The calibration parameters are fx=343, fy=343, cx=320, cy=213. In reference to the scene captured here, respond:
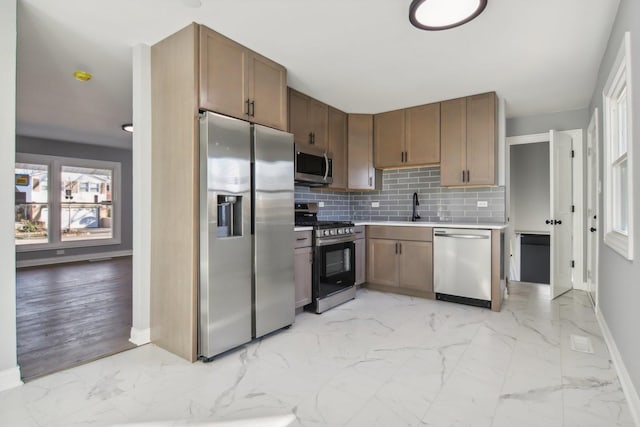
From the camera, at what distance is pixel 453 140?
402 cm

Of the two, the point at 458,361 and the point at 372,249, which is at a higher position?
the point at 372,249

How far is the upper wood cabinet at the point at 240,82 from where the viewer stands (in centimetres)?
242

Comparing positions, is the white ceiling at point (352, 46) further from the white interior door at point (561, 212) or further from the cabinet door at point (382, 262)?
the cabinet door at point (382, 262)

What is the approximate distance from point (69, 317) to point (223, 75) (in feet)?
9.00

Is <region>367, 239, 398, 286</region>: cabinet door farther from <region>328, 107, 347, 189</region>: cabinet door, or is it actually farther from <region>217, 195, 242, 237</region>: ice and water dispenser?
<region>217, 195, 242, 237</region>: ice and water dispenser

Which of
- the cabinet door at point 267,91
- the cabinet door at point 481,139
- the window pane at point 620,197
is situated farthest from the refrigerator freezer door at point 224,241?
the window pane at point 620,197

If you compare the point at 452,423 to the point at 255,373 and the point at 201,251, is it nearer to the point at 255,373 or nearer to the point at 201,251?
the point at 255,373

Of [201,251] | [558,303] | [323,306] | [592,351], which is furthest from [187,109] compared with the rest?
[558,303]

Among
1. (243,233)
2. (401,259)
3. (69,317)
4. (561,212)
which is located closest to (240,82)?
(243,233)

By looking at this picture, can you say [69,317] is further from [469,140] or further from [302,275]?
[469,140]

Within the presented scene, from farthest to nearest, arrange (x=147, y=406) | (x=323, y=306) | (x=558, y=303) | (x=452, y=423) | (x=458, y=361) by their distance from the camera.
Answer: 1. (x=558, y=303)
2. (x=323, y=306)
3. (x=458, y=361)
4. (x=147, y=406)
5. (x=452, y=423)

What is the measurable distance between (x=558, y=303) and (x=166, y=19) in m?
4.59

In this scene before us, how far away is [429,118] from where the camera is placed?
4176 millimetres

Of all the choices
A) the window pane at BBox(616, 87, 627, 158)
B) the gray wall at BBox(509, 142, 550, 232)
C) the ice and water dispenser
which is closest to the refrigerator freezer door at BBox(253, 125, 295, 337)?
the ice and water dispenser
